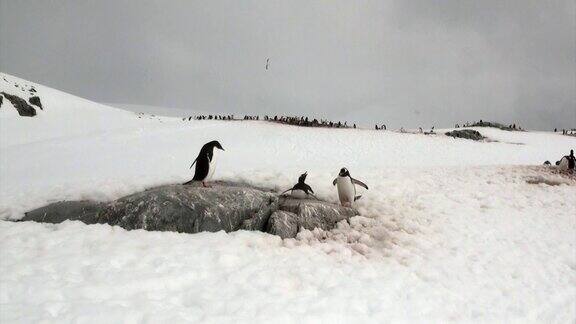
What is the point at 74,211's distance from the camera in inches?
434

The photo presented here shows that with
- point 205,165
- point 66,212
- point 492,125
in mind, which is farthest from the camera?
point 492,125

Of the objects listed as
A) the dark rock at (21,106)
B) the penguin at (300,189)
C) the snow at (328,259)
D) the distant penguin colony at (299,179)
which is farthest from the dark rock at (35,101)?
the penguin at (300,189)

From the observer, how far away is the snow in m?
6.83

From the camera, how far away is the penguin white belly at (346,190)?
1248cm

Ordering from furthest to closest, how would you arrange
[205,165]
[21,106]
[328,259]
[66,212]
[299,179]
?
[21,106]
[299,179]
[205,165]
[66,212]
[328,259]

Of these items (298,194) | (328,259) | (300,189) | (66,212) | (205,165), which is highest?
(205,165)

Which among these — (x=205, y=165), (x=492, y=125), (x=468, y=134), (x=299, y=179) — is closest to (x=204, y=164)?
(x=205, y=165)

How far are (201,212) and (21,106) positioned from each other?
119 feet

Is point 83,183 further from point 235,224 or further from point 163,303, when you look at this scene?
point 163,303

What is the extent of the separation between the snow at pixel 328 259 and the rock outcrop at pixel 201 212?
0.44 m

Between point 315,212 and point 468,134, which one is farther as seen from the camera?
point 468,134

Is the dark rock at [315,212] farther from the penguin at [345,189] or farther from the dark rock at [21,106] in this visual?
the dark rock at [21,106]

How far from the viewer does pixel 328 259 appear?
9.07 m

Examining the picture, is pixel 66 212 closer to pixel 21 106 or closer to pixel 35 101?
pixel 21 106
